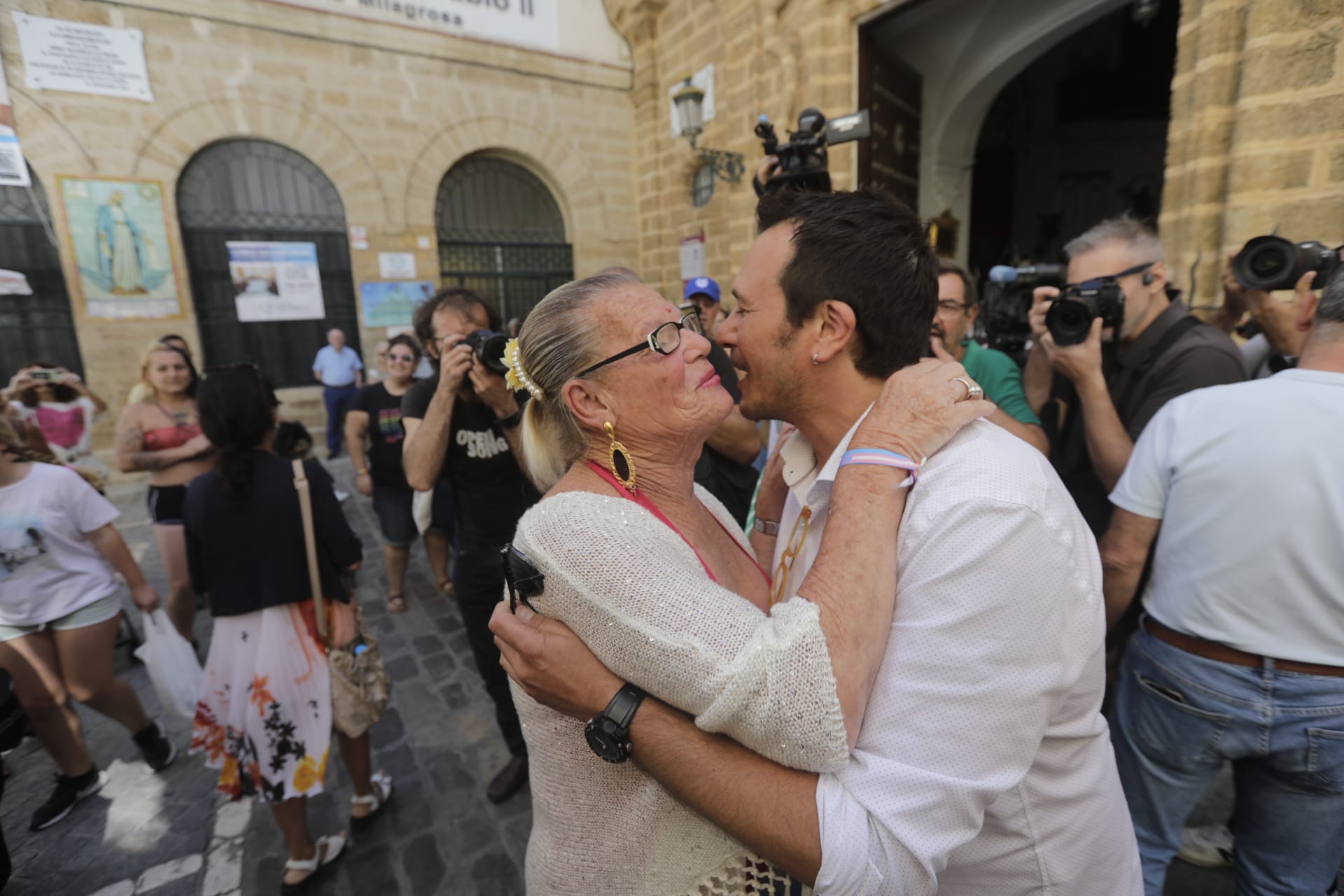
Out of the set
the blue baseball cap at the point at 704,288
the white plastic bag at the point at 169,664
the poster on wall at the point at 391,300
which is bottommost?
the white plastic bag at the point at 169,664

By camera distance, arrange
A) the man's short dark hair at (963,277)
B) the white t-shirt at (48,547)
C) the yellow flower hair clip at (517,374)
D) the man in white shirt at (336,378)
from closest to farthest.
Result: 1. the yellow flower hair clip at (517,374)
2. the white t-shirt at (48,547)
3. the man's short dark hair at (963,277)
4. the man in white shirt at (336,378)

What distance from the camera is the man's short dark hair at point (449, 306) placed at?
2904mm

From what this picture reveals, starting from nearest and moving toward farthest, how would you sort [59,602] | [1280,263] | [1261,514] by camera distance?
[1261,514]
[1280,263]
[59,602]

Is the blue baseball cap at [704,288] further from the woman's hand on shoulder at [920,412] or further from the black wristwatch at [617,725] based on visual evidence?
the black wristwatch at [617,725]

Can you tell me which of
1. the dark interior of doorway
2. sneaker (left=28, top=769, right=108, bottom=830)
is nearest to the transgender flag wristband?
sneaker (left=28, top=769, right=108, bottom=830)

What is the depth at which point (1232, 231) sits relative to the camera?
12.3ft

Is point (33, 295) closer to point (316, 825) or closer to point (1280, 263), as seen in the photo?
point (316, 825)

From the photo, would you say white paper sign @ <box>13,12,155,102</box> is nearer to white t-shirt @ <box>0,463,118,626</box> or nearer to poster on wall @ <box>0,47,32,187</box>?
poster on wall @ <box>0,47,32,187</box>

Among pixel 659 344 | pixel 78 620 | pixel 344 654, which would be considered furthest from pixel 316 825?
pixel 659 344

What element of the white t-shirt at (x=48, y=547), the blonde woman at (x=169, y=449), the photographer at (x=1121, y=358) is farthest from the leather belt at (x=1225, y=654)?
the blonde woman at (x=169, y=449)

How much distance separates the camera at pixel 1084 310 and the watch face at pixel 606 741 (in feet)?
7.39

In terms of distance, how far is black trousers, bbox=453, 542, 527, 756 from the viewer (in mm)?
2832

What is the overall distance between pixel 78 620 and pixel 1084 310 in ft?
15.1

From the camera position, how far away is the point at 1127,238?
8.13 ft
